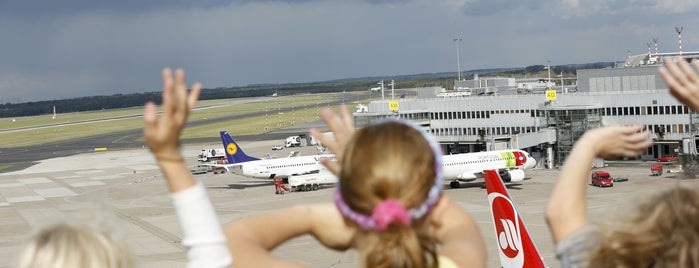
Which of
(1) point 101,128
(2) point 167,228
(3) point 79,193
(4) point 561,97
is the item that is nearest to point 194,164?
(3) point 79,193

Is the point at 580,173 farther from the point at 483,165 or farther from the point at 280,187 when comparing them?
the point at 280,187

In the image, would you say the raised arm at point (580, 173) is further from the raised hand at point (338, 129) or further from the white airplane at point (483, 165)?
the white airplane at point (483, 165)

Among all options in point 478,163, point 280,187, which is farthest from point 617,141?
point 280,187

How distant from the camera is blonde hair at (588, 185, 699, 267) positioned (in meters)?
3.45

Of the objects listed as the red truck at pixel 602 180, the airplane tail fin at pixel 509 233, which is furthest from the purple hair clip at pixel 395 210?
the red truck at pixel 602 180

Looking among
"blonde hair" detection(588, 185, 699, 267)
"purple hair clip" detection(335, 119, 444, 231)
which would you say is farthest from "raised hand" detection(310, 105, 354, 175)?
"blonde hair" detection(588, 185, 699, 267)

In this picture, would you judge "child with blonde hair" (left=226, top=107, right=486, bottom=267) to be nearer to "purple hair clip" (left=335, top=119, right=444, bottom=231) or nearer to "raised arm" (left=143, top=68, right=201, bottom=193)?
"purple hair clip" (left=335, top=119, right=444, bottom=231)

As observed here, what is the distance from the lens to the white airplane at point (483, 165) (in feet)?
224

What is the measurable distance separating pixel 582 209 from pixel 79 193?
267 ft

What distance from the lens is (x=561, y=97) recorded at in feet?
274

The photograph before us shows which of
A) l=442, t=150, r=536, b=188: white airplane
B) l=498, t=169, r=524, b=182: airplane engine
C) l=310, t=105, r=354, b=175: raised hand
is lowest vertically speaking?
l=498, t=169, r=524, b=182: airplane engine

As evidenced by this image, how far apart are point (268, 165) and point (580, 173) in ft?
242

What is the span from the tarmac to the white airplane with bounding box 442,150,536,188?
40.1 inches

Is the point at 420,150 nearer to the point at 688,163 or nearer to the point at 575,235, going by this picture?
the point at 575,235
